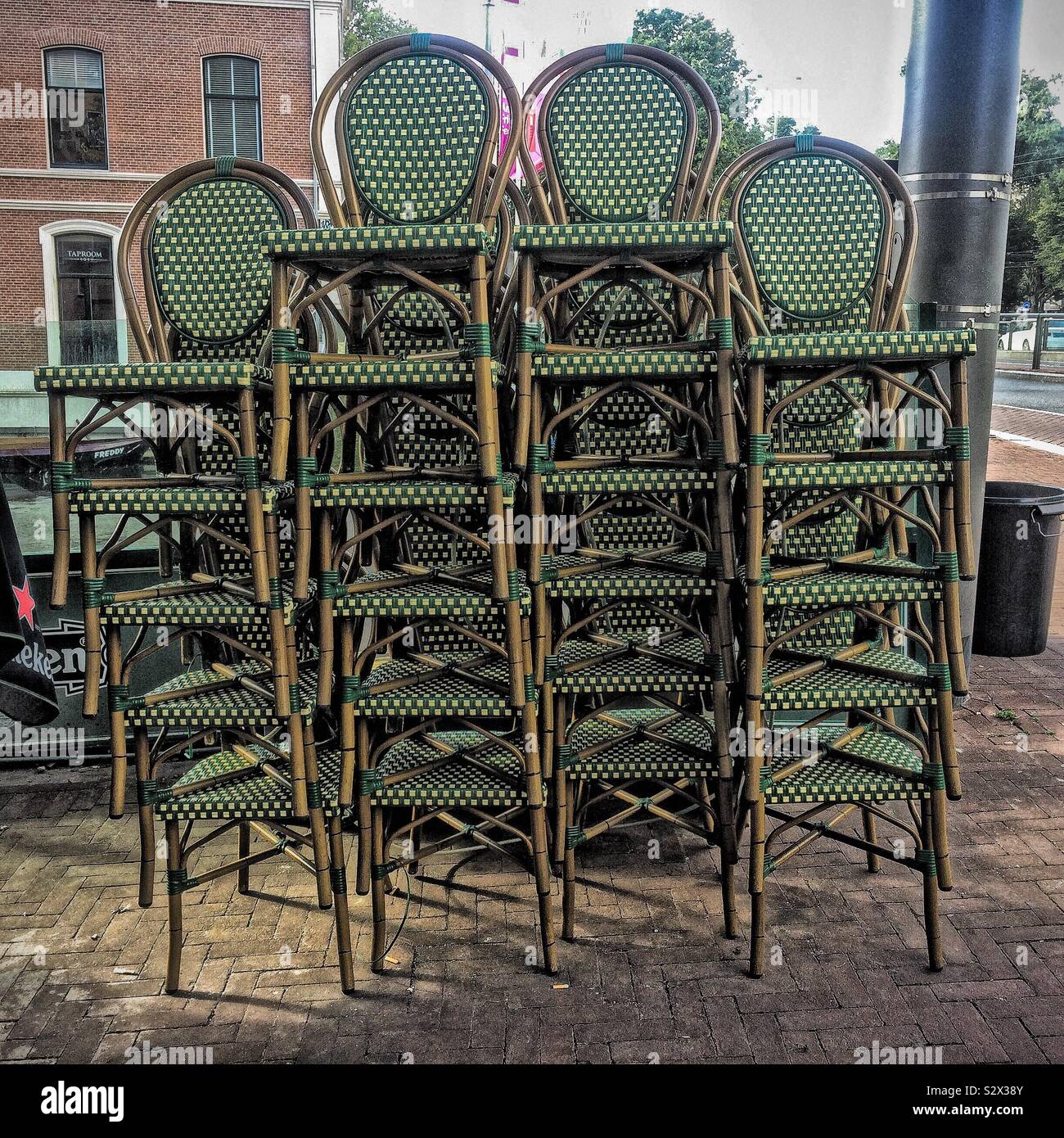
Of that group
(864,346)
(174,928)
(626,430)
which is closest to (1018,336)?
(626,430)

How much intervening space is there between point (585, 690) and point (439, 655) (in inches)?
24.5

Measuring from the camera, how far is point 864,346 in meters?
2.86

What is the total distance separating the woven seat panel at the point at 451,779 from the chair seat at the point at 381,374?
1130 mm

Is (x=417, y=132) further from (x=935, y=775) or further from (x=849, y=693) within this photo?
(x=935, y=775)

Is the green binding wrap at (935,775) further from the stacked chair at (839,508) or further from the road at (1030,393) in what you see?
the road at (1030,393)

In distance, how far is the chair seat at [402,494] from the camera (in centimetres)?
284

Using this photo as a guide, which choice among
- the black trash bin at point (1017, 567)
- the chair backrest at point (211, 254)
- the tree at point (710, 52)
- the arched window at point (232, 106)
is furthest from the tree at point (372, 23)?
the chair backrest at point (211, 254)

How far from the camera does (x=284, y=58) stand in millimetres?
16141

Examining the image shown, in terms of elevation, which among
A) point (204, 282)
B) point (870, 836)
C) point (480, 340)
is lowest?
point (870, 836)

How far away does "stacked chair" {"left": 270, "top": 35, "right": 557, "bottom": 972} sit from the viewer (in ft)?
9.37

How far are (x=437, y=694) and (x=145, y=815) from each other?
1024mm

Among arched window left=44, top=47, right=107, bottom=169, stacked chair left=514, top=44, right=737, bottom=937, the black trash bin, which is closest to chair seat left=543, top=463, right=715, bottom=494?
stacked chair left=514, top=44, right=737, bottom=937
